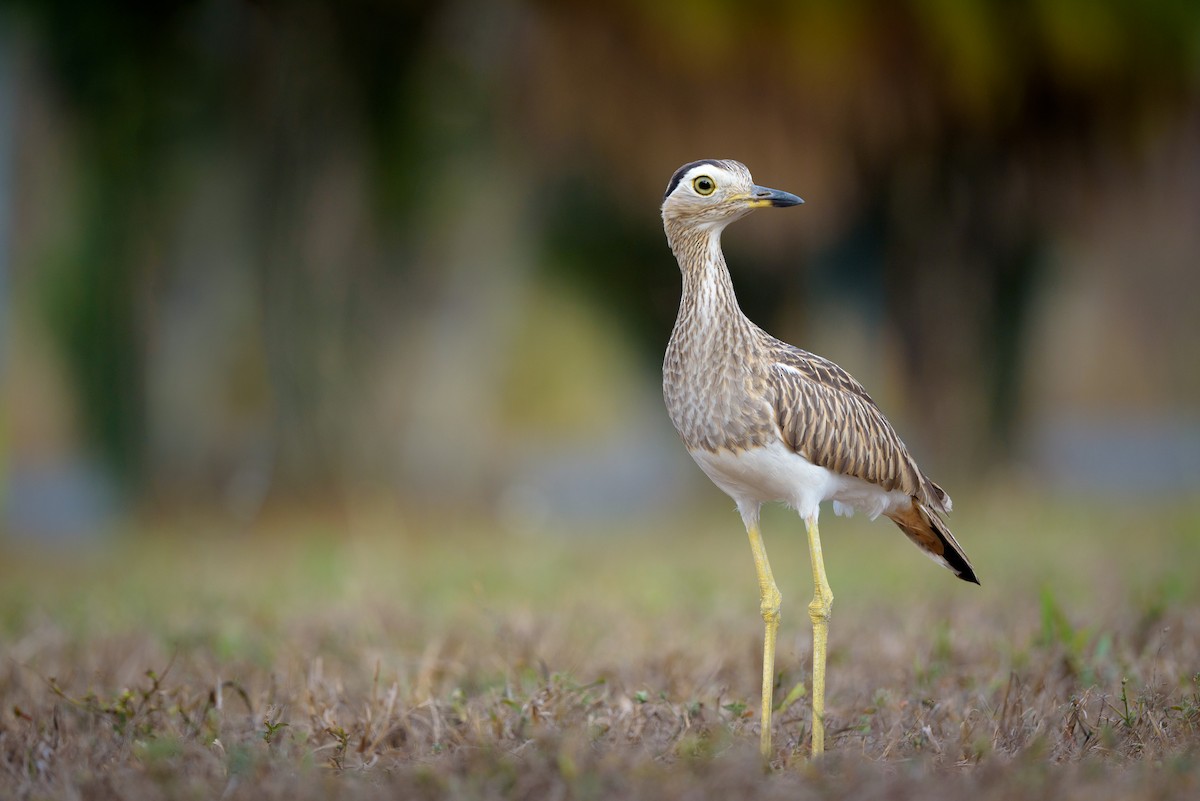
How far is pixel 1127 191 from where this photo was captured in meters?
11.0

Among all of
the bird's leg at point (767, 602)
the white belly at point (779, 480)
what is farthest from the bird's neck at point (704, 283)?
the bird's leg at point (767, 602)

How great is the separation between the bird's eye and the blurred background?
5765 millimetres

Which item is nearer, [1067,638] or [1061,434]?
[1067,638]

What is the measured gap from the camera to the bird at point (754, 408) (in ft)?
11.6

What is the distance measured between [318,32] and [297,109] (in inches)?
21.8

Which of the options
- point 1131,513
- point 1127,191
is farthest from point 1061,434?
point 1131,513

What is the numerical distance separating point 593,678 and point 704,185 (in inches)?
65.6

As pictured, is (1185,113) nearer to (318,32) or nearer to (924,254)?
(924,254)

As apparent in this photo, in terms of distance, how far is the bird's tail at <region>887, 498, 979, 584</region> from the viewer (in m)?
4.00

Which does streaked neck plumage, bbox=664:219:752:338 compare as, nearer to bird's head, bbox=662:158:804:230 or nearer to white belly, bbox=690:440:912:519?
bird's head, bbox=662:158:804:230

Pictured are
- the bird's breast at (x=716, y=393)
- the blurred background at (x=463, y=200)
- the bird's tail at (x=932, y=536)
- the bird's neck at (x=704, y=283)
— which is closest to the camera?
the bird's breast at (x=716, y=393)

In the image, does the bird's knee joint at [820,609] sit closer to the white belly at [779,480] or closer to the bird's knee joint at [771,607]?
the bird's knee joint at [771,607]

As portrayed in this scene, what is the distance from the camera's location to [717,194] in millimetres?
3621

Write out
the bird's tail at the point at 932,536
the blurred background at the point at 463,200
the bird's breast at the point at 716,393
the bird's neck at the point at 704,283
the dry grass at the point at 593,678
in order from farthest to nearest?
the blurred background at the point at 463,200
the bird's tail at the point at 932,536
the bird's neck at the point at 704,283
the bird's breast at the point at 716,393
the dry grass at the point at 593,678
